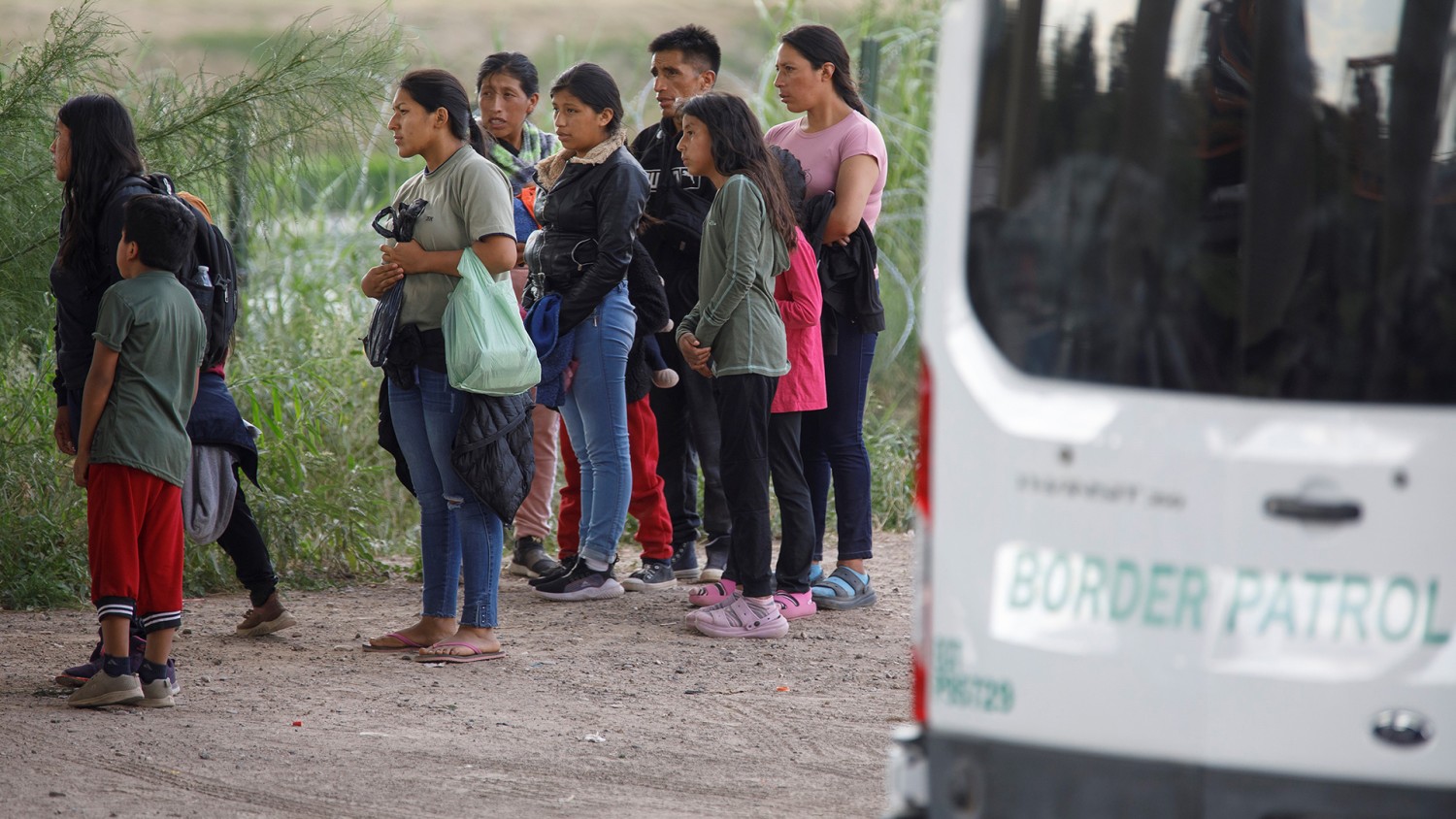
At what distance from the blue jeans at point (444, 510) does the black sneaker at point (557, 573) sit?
106 centimetres

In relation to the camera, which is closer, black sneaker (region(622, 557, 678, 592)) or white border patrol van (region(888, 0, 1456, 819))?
white border patrol van (region(888, 0, 1456, 819))

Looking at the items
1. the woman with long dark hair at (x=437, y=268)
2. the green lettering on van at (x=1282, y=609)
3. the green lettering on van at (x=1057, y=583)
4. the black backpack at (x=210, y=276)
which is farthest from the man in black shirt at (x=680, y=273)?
the green lettering on van at (x=1282, y=609)

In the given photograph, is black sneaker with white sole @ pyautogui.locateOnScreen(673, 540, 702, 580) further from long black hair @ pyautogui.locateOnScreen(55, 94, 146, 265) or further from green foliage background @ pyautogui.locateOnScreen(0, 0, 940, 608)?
long black hair @ pyautogui.locateOnScreen(55, 94, 146, 265)

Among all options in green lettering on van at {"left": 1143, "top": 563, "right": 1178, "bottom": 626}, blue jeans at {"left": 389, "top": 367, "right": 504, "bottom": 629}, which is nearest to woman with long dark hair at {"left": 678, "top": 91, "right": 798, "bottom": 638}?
blue jeans at {"left": 389, "top": 367, "right": 504, "bottom": 629}

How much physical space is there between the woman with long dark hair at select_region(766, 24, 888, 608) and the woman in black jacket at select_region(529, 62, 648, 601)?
2.28ft

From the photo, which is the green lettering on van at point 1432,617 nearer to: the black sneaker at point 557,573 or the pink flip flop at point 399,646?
the pink flip flop at point 399,646

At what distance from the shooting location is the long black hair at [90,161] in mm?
4836

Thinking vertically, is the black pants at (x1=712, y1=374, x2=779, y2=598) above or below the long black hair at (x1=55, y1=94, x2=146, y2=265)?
below

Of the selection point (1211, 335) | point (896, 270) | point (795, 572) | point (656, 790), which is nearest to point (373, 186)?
point (896, 270)

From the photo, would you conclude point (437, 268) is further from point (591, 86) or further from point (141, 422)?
point (591, 86)

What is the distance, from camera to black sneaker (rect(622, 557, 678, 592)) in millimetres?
6785

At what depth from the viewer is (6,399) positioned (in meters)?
6.73

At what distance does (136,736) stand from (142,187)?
5.34 ft

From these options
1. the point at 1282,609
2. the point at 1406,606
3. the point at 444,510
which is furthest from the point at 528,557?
the point at 1406,606
